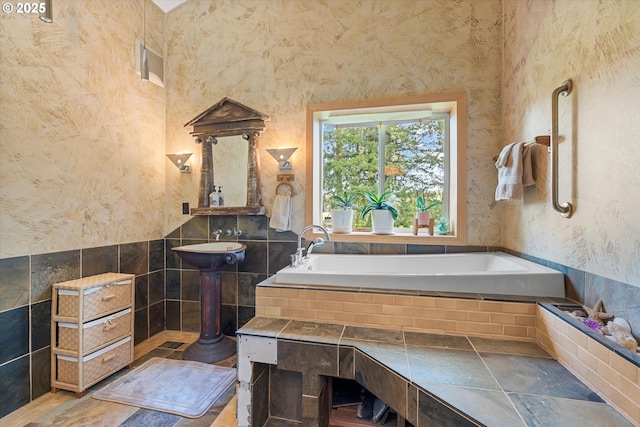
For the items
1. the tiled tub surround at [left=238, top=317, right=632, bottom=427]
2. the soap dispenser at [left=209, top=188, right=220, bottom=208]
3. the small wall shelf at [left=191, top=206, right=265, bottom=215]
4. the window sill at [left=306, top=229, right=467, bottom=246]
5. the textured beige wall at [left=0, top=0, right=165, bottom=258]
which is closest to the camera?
the tiled tub surround at [left=238, top=317, right=632, bottom=427]

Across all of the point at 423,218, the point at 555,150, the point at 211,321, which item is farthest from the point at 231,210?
the point at 555,150

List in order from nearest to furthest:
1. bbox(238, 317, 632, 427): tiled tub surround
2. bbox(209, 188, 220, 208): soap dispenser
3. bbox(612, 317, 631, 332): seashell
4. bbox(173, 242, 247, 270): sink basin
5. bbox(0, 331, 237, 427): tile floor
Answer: bbox(238, 317, 632, 427): tiled tub surround < bbox(612, 317, 631, 332): seashell < bbox(0, 331, 237, 427): tile floor < bbox(173, 242, 247, 270): sink basin < bbox(209, 188, 220, 208): soap dispenser

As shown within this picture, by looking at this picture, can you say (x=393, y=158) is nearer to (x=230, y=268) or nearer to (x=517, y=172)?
(x=517, y=172)

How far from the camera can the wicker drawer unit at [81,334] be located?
174 cm

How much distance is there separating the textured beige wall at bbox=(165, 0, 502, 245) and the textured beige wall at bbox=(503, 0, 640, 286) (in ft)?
1.07

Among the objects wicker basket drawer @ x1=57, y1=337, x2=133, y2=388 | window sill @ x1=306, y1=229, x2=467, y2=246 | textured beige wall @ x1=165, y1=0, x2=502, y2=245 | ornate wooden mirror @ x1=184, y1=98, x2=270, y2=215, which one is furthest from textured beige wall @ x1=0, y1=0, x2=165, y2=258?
window sill @ x1=306, y1=229, x2=467, y2=246

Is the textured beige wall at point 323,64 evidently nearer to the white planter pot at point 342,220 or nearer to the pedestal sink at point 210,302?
the white planter pot at point 342,220

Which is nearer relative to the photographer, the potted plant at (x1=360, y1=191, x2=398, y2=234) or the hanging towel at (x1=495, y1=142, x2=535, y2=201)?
the hanging towel at (x1=495, y1=142, x2=535, y2=201)

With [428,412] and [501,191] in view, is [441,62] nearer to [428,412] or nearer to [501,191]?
[501,191]

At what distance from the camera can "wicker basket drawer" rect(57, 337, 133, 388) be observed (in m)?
1.74

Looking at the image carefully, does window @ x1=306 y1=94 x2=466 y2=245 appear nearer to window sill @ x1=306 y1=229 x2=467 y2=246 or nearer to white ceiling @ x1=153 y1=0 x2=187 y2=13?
window sill @ x1=306 y1=229 x2=467 y2=246

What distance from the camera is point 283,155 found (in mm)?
2496

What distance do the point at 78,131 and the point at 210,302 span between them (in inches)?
63.0

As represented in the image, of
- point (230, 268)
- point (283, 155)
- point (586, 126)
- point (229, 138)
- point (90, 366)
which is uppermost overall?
point (229, 138)
